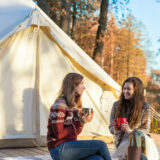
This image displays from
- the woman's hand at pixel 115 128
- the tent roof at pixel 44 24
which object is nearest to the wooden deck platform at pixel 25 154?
the tent roof at pixel 44 24

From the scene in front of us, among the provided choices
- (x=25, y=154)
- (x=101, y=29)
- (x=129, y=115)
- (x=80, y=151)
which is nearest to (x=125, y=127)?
(x=129, y=115)

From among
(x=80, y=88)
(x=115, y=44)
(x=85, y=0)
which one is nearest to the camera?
(x=80, y=88)

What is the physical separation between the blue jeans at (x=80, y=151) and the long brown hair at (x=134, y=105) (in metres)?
0.81

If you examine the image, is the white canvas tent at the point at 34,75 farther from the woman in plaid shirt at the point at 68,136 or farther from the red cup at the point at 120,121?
the woman in plaid shirt at the point at 68,136

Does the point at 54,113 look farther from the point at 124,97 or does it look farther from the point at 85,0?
the point at 85,0

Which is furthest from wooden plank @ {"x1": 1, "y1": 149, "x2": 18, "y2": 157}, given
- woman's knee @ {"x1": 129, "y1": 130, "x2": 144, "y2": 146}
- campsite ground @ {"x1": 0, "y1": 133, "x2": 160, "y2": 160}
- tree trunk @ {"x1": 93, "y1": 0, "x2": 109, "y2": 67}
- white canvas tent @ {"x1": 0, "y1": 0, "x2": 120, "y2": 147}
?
tree trunk @ {"x1": 93, "y1": 0, "x2": 109, "y2": 67}

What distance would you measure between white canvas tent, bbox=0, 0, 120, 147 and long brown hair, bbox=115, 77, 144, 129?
159cm

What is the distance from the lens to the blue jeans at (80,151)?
2664 mm

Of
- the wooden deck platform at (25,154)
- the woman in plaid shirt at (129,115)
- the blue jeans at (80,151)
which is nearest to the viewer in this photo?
the blue jeans at (80,151)

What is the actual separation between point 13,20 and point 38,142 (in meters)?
1.82

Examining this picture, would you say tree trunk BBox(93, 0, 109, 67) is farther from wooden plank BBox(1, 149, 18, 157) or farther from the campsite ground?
wooden plank BBox(1, 149, 18, 157)

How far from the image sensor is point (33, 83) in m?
5.07

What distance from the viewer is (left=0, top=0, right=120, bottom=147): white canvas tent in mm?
4828

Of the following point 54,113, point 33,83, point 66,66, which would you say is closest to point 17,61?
point 33,83
